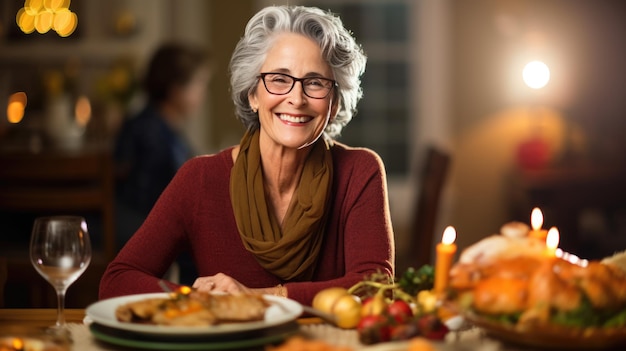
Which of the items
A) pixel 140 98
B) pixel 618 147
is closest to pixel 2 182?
pixel 140 98

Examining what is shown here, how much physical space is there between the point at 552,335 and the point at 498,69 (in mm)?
4821

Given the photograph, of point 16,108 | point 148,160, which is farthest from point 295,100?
point 16,108

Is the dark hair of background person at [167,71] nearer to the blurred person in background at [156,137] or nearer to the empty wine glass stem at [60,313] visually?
the blurred person in background at [156,137]

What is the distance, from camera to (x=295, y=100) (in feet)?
5.89

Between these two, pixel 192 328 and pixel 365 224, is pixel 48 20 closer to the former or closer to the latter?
pixel 365 224

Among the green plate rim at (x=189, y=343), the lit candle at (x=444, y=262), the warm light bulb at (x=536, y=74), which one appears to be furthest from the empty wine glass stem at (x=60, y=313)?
the warm light bulb at (x=536, y=74)

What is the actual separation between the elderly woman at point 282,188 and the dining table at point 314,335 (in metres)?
0.23

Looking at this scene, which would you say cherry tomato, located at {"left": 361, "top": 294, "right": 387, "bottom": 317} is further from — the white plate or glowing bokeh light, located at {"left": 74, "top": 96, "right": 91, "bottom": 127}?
glowing bokeh light, located at {"left": 74, "top": 96, "right": 91, "bottom": 127}

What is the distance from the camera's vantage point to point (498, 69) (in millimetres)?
5828

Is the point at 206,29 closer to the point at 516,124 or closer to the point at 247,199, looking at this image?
the point at 516,124

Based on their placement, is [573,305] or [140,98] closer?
[573,305]

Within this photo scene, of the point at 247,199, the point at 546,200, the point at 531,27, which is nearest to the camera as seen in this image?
the point at 247,199

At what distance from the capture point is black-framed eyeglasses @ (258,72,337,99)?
182 cm

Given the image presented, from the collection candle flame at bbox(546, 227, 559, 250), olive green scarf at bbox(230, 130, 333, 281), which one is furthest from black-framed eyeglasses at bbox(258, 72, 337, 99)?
candle flame at bbox(546, 227, 559, 250)
